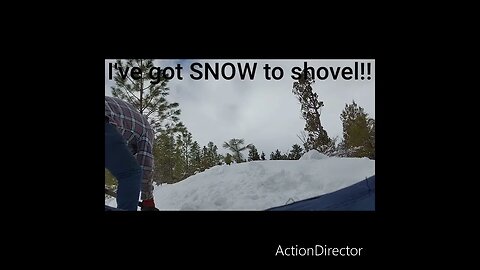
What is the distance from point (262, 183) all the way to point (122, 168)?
2.58 feet

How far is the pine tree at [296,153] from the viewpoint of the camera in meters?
2.00

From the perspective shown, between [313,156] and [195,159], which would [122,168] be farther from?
[313,156]

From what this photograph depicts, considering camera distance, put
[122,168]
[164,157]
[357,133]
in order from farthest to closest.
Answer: [164,157] < [357,133] < [122,168]

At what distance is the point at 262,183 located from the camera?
2.20 m

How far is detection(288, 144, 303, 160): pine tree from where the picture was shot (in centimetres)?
Answer: 200

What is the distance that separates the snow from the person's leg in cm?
21

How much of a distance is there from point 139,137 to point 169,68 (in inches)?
13.1

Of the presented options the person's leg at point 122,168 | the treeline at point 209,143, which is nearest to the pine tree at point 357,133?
the treeline at point 209,143

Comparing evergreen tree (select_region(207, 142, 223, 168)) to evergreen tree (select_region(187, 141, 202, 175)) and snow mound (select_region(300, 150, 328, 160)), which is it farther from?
snow mound (select_region(300, 150, 328, 160))

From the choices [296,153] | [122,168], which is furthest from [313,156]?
[122,168]

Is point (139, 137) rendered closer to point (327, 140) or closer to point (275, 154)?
point (275, 154)

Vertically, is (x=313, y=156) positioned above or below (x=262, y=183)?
above

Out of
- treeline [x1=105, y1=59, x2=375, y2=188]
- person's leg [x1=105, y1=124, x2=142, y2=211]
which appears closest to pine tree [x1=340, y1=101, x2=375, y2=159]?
treeline [x1=105, y1=59, x2=375, y2=188]

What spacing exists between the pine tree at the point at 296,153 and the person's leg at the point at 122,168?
0.74 meters
